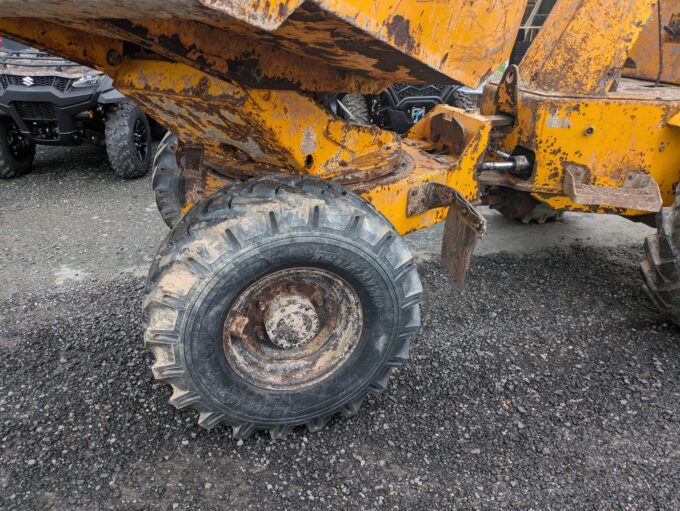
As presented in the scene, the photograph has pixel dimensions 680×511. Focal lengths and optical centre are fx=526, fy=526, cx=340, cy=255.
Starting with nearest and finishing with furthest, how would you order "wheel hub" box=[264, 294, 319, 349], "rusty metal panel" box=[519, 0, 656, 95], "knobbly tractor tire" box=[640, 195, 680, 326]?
1. "wheel hub" box=[264, 294, 319, 349]
2. "rusty metal panel" box=[519, 0, 656, 95]
3. "knobbly tractor tire" box=[640, 195, 680, 326]

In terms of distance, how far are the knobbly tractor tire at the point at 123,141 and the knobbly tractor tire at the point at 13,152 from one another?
1094mm

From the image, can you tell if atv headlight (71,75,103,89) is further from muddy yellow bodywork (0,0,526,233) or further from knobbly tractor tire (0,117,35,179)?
muddy yellow bodywork (0,0,526,233)

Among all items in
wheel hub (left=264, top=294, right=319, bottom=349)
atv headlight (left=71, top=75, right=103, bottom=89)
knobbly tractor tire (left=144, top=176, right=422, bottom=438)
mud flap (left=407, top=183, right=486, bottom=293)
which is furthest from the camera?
atv headlight (left=71, top=75, right=103, bottom=89)

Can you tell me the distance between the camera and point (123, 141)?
578 cm

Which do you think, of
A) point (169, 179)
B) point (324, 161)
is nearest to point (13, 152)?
point (169, 179)

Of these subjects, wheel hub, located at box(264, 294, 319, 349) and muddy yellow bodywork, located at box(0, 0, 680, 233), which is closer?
muddy yellow bodywork, located at box(0, 0, 680, 233)

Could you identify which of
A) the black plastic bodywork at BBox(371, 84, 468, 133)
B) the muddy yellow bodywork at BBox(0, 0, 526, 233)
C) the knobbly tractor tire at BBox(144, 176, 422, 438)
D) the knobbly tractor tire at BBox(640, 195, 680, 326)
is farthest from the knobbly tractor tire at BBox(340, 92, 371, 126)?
the knobbly tractor tire at BBox(144, 176, 422, 438)

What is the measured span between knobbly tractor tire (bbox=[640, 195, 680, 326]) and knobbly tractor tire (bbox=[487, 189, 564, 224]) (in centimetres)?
80

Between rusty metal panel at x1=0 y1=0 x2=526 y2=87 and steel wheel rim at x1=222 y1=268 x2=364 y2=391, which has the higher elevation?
rusty metal panel at x1=0 y1=0 x2=526 y2=87

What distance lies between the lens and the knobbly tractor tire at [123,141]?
578cm

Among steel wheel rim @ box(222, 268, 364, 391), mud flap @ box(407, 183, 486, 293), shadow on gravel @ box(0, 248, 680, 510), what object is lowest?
shadow on gravel @ box(0, 248, 680, 510)

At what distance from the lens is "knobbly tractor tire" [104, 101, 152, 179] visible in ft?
19.0

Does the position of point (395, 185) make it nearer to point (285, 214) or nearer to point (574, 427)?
point (285, 214)

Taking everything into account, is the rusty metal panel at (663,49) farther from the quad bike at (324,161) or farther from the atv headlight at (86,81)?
the atv headlight at (86,81)
